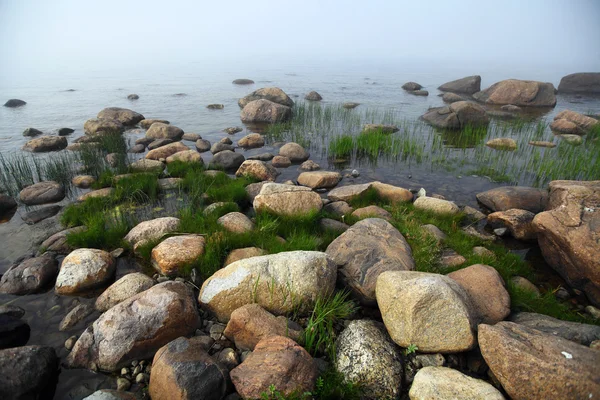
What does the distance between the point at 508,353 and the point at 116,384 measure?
439cm

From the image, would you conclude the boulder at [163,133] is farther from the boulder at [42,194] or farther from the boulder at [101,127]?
the boulder at [42,194]

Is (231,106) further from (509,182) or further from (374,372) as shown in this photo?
(374,372)

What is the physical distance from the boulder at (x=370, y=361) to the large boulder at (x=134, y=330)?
83.0 inches

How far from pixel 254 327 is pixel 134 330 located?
1541 millimetres

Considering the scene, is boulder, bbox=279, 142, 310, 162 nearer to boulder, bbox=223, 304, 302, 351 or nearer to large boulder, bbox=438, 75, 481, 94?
boulder, bbox=223, 304, 302, 351

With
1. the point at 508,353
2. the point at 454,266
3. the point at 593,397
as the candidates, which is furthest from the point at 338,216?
the point at 593,397

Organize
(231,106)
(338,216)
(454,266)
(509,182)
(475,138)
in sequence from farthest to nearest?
(231,106) < (475,138) < (509,182) < (338,216) < (454,266)

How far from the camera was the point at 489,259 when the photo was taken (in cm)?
576

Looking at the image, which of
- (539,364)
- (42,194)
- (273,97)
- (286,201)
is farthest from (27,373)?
(273,97)

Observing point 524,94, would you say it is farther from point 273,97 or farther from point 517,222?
point 517,222

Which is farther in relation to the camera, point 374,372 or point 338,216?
point 338,216

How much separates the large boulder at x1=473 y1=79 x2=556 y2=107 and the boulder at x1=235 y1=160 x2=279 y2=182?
2566 centimetres

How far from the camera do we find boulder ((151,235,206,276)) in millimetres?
5582

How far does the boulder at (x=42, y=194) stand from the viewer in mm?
8930
